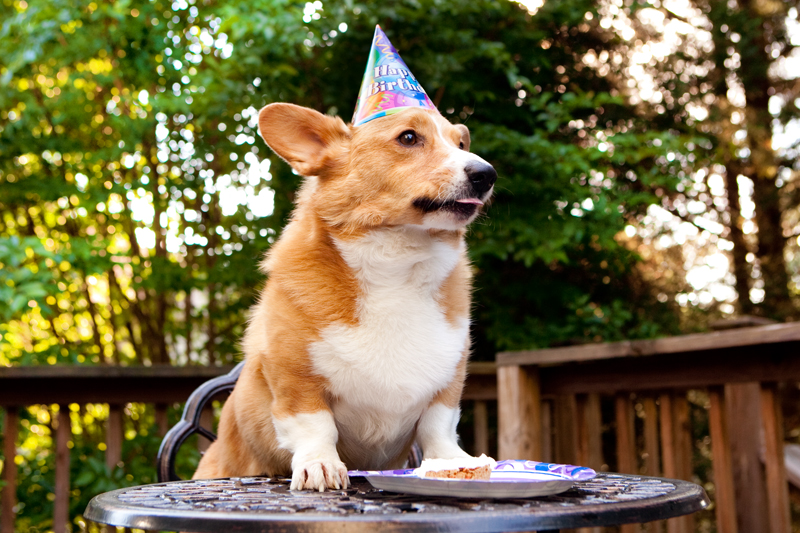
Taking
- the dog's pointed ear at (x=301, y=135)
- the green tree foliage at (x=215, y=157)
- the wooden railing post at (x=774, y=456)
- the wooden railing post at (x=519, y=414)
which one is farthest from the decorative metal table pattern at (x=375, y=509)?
the green tree foliage at (x=215, y=157)

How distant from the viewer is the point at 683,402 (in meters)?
2.44

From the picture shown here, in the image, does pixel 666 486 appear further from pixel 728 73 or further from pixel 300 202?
pixel 728 73

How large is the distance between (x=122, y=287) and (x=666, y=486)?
3.51m

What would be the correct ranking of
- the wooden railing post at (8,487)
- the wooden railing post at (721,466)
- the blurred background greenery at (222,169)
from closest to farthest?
the wooden railing post at (721,466)
the wooden railing post at (8,487)
the blurred background greenery at (222,169)

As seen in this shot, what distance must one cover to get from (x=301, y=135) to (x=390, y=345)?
48 centimetres

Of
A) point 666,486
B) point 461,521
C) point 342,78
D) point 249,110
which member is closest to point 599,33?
point 342,78

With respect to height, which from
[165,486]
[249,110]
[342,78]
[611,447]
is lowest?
[611,447]

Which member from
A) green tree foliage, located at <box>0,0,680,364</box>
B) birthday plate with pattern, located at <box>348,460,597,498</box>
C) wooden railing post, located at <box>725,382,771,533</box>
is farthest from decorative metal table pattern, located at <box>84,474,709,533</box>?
green tree foliage, located at <box>0,0,680,364</box>

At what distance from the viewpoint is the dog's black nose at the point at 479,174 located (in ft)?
3.93

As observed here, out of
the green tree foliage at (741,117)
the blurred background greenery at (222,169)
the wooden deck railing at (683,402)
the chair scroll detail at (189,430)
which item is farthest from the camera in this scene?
the green tree foliage at (741,117)

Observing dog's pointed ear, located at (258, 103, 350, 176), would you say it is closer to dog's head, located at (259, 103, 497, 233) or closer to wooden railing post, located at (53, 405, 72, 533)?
dog's head, located at (259, 103, 497, 233)

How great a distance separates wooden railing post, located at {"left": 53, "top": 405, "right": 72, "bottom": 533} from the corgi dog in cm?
129

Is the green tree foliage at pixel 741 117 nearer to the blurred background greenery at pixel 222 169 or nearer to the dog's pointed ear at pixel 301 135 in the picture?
the blurred background greenery at pixel 222 169

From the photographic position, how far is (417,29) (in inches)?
126
